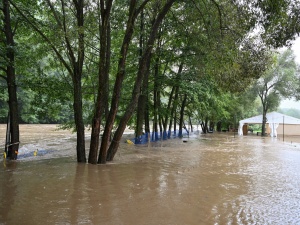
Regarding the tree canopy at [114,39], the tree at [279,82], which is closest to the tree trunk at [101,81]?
the tree canopy at [114,39]

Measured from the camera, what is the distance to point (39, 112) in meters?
12.1

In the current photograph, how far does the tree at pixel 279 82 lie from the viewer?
3472 centimetres

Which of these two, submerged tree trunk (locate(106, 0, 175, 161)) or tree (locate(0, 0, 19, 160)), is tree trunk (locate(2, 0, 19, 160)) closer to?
tree (locate(0, 0, 19, 160))

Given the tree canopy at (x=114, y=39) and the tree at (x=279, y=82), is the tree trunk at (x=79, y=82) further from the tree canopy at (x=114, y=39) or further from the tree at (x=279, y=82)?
the tree at (x=279, y=82)

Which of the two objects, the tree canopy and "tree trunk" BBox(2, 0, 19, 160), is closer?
the tree canopy

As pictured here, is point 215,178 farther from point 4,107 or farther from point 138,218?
point 4,107

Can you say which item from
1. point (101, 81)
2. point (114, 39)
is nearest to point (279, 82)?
point (114, 39)

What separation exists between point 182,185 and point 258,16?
490 centimetres

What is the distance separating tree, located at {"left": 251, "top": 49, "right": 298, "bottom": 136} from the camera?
34.7 metres

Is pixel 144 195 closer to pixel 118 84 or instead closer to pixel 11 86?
pixel 118 84

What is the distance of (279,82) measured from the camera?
35469 millimetres

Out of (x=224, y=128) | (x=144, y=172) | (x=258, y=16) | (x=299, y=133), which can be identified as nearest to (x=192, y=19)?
(x=258, y=16)

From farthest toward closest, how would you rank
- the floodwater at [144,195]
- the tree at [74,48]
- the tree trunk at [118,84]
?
the tree at [74,48], the tree trunk at [118,84], the floodwater at [144,195]

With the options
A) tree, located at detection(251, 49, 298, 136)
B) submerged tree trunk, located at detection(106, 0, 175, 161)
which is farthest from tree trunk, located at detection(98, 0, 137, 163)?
tree, located at detection(251, 49, 298, 136)
